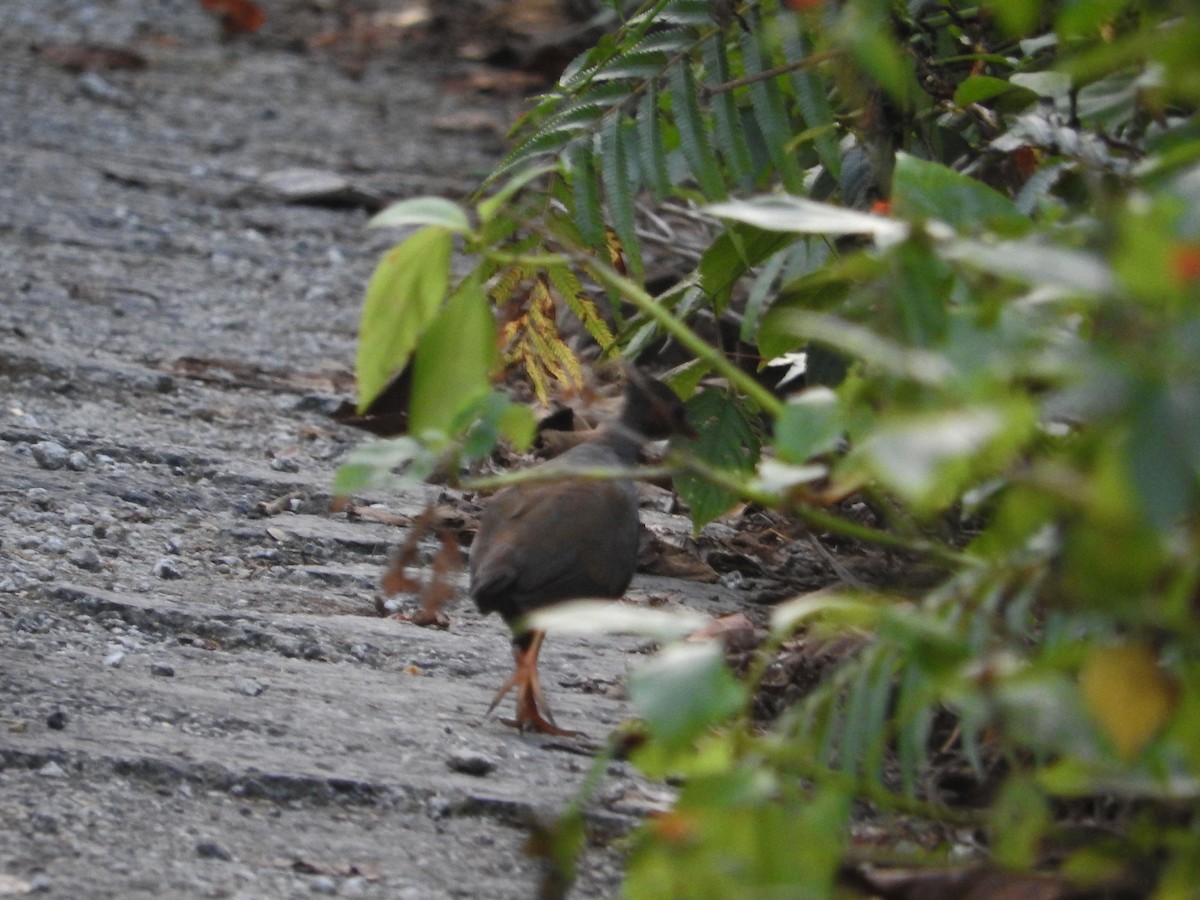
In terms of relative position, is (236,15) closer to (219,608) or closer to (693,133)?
(219,608)

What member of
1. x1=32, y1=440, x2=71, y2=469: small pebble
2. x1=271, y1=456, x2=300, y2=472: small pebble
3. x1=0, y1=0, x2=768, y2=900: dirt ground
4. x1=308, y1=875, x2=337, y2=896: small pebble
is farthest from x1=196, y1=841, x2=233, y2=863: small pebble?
x1=271, y1=456, x2=300, y2=472: small pebble

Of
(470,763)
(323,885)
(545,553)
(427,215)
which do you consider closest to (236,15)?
(545,553)

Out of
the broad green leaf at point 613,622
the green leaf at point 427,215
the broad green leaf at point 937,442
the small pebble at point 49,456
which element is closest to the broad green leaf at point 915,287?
the broad green leaf at point 937,442

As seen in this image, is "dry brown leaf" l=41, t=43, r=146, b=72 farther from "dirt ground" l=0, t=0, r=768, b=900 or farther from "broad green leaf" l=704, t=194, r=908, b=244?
"broad green leaf" l=704, t=194, r=908, b=244

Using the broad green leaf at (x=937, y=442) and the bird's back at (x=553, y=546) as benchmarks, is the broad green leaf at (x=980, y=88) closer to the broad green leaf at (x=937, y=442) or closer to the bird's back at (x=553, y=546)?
the bird's back at (x=553, y=546)

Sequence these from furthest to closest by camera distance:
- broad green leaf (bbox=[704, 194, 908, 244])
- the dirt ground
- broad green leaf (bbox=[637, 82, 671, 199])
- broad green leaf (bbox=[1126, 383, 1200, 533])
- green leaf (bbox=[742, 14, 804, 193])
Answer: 1. broad green leaf (bbox=[637, 82, 671, 199])
2. green leaf (bbox=[742, 14, 804, 193])
3. the dirt ground
4. broad green leaf (bbox=[704, 194, 908, 244])
5. broad green leaf (bbox=[1126, 383, 1200, 533])

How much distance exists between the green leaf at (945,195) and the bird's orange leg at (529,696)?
132 centimetres

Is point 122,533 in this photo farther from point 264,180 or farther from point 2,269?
point 264,180

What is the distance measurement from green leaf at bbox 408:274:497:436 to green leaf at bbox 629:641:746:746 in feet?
1.94

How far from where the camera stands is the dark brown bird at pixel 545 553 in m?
3.28

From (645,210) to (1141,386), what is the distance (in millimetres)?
4432

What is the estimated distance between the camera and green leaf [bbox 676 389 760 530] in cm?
353

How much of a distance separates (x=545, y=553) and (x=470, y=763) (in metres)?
0.63

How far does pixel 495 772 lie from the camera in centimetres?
296
